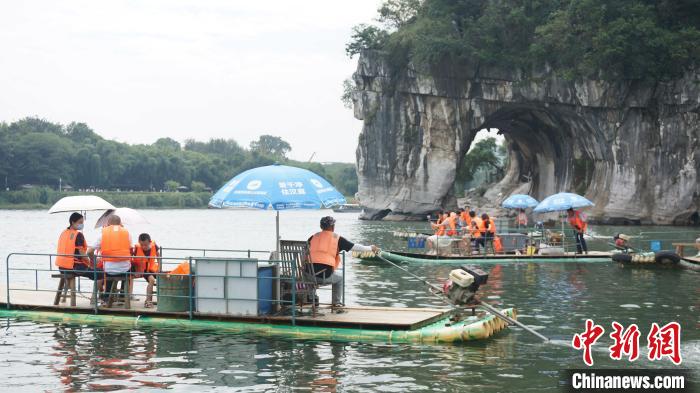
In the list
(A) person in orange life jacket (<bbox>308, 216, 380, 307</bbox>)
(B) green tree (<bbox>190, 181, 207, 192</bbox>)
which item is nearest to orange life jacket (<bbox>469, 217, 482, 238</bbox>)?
(A) person in orange life jacket (<bbox>308, 216, 380, 307</bbox>)

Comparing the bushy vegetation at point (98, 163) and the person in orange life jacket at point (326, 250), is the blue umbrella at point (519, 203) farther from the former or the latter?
the bushy vegetation at point (98, 163)

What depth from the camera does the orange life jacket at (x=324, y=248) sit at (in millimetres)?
15016

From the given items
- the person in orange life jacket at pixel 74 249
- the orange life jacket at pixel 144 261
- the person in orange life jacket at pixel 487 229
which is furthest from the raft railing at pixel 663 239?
the person in orange life jacket at pixel 74 249

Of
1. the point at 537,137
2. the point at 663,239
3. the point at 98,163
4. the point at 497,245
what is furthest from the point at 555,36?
the point at 98,163

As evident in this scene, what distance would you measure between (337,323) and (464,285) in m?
2.13

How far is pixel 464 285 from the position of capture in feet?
48.3

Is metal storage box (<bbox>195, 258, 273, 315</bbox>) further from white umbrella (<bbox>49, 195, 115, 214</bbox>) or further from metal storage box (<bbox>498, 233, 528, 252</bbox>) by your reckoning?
metal storage box (<bbox>498, 233, 528, 252</bbox>)

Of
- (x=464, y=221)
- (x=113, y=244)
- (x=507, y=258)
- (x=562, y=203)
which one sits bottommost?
(x=507, y=258)

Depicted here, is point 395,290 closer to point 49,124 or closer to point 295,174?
point 295,174

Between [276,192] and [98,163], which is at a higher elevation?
[98,163]

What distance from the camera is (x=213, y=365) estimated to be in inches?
523

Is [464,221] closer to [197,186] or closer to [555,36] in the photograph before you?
[555,36]

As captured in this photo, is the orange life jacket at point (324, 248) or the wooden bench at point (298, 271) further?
the orange life jacket at point (324, 248)

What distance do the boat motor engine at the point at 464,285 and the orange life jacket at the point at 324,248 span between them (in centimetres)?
190
